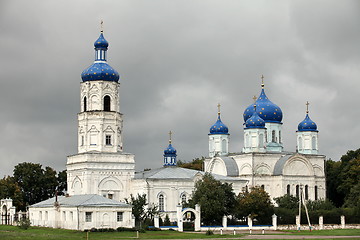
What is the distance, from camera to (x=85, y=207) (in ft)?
164

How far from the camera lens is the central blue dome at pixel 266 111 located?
2734 inches

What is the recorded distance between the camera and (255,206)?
55719 mm

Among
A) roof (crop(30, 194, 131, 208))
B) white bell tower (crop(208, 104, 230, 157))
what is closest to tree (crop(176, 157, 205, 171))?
white bell tower (crop(208, 104, 230, 157))

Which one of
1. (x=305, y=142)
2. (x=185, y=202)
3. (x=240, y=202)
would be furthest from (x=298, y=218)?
(x=305, y=142)

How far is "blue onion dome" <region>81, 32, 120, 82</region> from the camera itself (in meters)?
58.8

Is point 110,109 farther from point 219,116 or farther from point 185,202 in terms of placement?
Answer: point 219,116

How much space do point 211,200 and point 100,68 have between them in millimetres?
13796

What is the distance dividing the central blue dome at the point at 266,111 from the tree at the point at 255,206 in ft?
45.0

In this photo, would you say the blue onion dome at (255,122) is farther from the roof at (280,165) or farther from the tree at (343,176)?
the tree at (343,176)

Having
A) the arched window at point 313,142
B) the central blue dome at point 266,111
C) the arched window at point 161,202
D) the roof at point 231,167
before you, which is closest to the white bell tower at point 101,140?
the arched window at point 161,202

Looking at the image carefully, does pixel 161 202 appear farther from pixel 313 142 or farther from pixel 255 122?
pixel 313 142

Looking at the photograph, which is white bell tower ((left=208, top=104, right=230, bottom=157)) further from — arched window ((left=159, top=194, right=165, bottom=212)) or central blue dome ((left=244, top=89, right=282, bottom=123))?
arched window ((left=159, top=194, right=165, bottom=212))

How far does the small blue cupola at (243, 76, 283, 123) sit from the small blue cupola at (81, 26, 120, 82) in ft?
51.4

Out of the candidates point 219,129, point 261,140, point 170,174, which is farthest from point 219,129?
point 170,174
